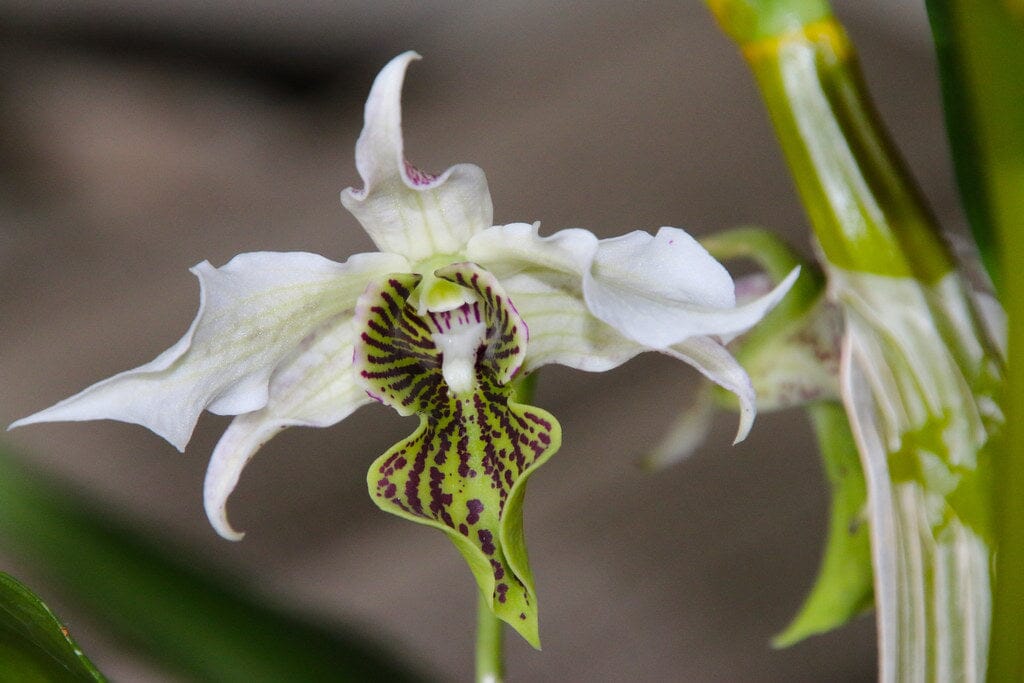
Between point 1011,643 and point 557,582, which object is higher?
point 1011,643

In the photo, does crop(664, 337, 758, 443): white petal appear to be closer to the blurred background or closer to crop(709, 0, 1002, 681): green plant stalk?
crop(709, 0, 1002, 681): green plant stalk

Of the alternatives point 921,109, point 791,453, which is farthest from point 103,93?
point 921,109

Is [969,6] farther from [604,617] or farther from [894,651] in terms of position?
[604,617]

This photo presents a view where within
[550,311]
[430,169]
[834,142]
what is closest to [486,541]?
[550,311]

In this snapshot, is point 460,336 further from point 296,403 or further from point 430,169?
point 430,169


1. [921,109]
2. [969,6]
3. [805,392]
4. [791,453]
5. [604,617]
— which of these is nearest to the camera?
[969,6]

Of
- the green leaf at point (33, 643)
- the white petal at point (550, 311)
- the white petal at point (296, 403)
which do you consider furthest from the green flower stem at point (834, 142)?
the green leaf at point (33, 643)

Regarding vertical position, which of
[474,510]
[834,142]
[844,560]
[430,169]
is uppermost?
[430,169]
